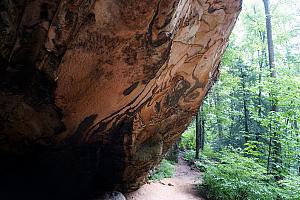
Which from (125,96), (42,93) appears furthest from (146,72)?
(42,93)

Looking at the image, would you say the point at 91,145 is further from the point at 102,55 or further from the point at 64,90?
the point at 102,55

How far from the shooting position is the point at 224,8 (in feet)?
16.0

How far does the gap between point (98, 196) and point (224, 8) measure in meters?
4.55

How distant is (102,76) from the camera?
352 centimetres

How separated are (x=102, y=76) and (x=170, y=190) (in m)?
5.84

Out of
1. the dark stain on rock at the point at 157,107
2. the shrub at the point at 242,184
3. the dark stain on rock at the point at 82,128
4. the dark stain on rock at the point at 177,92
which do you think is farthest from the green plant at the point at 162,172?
the dark stain on rock at the point at 82,128

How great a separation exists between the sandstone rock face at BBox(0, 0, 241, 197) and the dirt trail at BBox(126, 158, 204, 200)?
3.94ft

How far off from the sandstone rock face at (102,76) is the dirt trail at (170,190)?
1.20 meters

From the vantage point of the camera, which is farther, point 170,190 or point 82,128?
point 170,190

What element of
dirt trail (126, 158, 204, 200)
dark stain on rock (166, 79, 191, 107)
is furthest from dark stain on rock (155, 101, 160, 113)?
dirt trail (126, 158, 204, 200)

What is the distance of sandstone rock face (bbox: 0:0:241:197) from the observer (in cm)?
294

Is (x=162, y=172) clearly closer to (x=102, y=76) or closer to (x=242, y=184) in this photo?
(x=242, y=184)

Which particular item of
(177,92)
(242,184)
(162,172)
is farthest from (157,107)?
(162,172)

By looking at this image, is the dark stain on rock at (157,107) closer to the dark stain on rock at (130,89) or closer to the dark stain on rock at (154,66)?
the dark stain on rock at (130,89)
